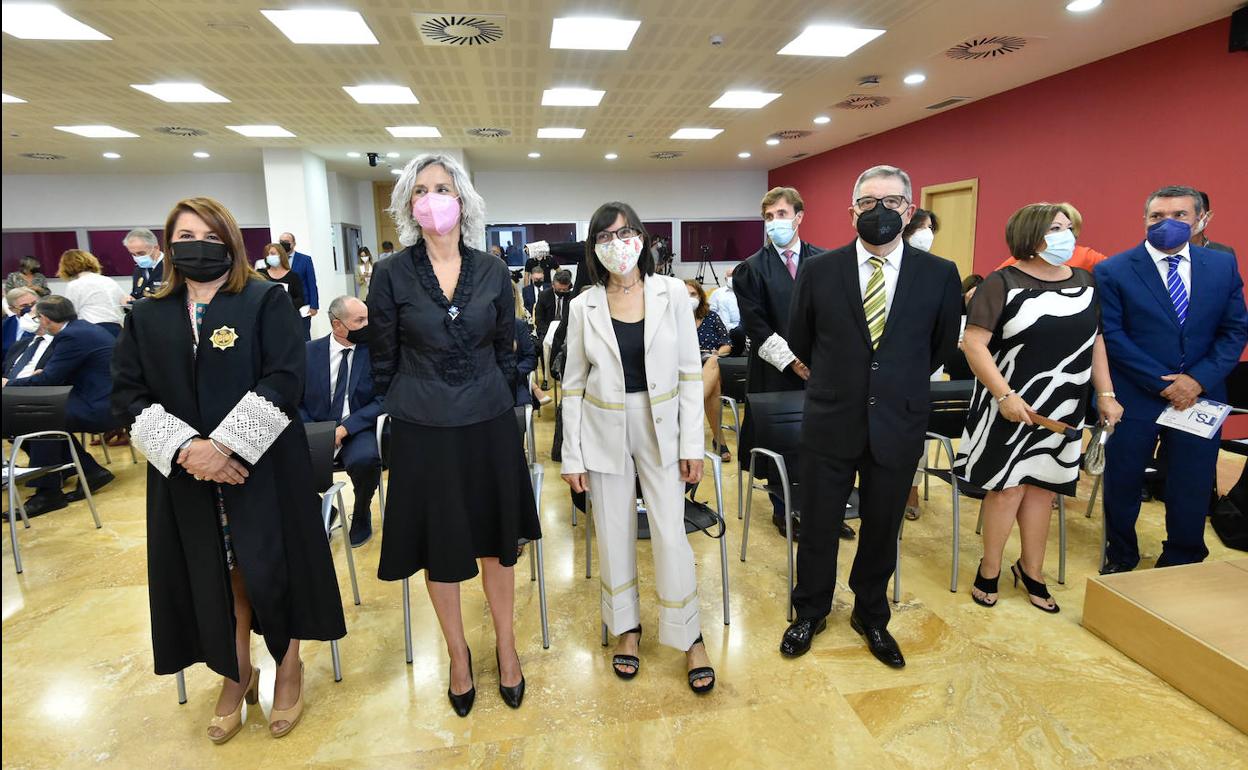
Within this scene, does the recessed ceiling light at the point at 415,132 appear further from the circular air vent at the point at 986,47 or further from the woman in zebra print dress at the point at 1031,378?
the woman in zebra print dress at the point at 1031,378

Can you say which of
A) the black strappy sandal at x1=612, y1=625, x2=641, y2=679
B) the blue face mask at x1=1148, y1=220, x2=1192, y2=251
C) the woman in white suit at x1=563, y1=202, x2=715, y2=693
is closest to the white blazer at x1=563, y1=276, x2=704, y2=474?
the woman in white suit at x1=563, y1=202, x2=715, y2=693

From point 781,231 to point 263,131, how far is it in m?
8.82

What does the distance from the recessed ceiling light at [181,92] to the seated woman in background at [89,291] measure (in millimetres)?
2387

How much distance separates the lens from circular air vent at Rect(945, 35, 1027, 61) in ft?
19.6

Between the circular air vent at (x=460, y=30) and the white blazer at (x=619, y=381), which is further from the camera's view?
the circular air vent at (x=460, y=30)

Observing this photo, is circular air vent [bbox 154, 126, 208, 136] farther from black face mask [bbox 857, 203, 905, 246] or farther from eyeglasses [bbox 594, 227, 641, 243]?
black face mask [bbox 857, 203, 905, 246]

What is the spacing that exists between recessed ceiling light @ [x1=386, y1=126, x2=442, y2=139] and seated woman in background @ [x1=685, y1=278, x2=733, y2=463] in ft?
19.5

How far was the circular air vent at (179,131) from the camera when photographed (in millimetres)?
9003

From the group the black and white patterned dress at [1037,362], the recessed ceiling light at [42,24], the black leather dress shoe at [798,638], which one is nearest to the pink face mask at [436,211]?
the black leather dress shoe at [798,638]

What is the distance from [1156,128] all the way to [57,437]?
9.10 metres

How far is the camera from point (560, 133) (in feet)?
32.9

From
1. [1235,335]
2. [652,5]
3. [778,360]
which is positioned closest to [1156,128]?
[1235,335]

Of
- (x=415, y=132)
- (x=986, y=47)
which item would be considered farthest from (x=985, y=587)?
(x=415, y=132)

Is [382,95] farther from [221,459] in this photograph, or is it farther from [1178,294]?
[1178,294]
